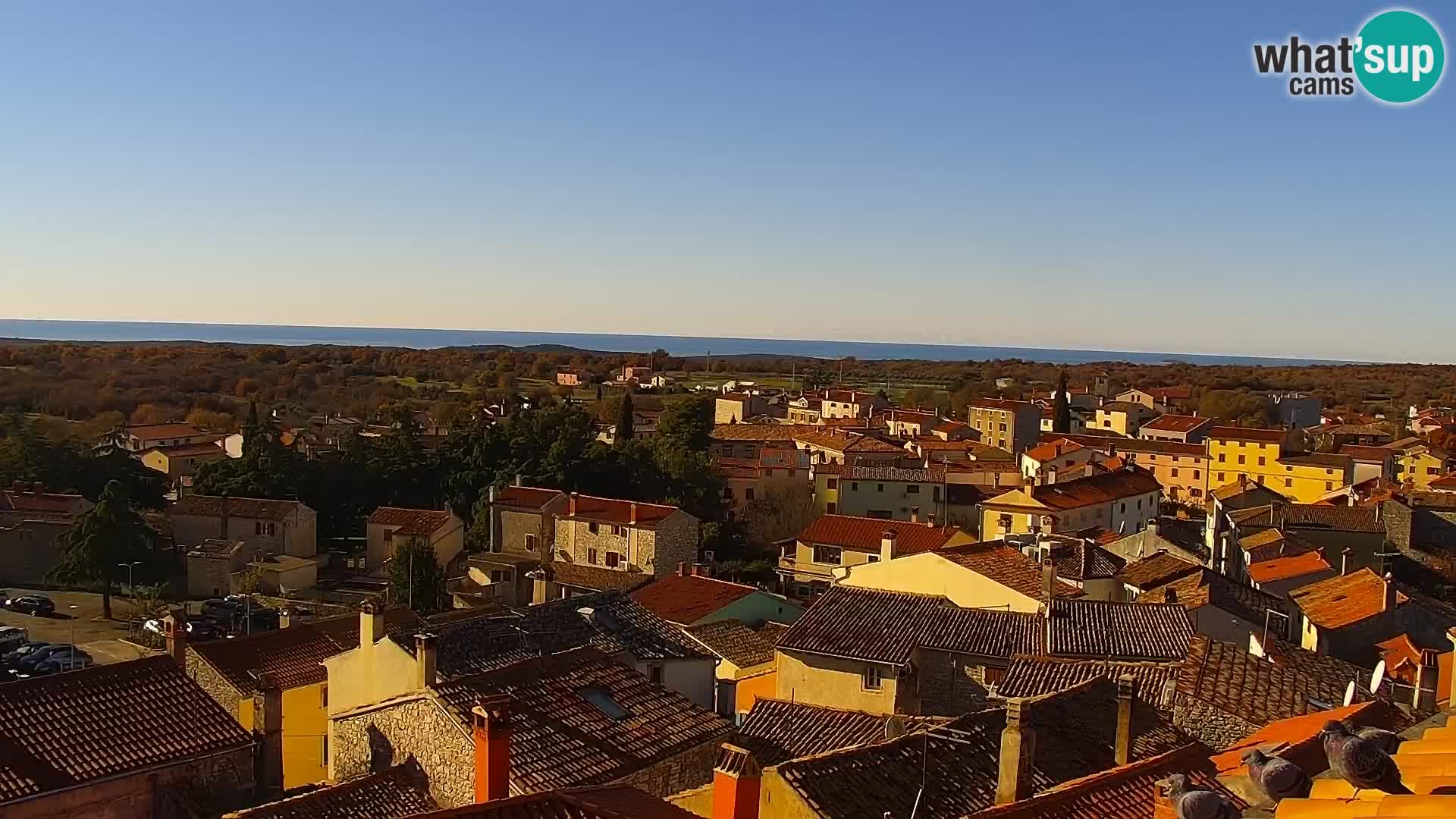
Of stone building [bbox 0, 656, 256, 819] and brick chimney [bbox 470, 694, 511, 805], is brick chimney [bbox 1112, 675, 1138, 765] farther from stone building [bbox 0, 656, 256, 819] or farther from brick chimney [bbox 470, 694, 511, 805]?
stone building [bbox 0, 656, 256, 819]

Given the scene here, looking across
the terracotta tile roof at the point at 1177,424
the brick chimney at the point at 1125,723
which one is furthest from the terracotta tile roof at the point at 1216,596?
the terracotta tile roof at the point at 1177,424

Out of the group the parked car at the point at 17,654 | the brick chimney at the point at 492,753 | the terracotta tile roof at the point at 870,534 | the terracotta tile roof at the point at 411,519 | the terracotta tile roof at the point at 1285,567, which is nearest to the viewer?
the brick chimney at the point at 492,753

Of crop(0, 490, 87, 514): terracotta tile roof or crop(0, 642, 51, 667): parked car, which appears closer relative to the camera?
crop(0, 642, 51, 667): parked car

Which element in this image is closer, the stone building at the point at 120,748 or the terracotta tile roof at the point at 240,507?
the stone building at the point at 120,748

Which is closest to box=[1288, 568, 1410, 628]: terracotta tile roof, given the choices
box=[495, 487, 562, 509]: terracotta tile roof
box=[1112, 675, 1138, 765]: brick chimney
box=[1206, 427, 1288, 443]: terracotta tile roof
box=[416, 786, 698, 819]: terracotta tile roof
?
box=[1112, 675, 1138, 765]: brick chimney

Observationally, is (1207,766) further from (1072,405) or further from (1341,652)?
(1072,405)

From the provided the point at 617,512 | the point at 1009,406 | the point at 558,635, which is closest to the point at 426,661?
the point at 558,635

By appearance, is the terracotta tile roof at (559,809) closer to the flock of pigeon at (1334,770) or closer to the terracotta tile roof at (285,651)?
the flock of pigeon at (1334,770)

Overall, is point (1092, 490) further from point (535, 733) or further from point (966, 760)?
point (535, 733)
